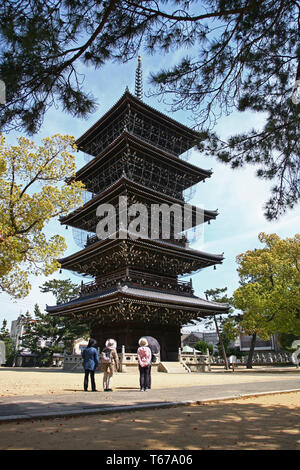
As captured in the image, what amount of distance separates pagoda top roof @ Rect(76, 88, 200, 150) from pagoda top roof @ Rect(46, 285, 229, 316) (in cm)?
1195

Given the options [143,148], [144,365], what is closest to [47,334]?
[143,148]

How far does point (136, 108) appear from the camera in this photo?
83.0 feet

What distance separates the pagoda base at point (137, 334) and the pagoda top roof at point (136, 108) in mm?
14155

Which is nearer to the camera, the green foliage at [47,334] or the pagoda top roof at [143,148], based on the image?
the pagoda top roof at [143,148]

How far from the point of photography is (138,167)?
24141mm

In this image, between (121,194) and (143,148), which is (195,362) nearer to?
(121,194)

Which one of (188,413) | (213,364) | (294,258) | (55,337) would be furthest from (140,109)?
(213,364)

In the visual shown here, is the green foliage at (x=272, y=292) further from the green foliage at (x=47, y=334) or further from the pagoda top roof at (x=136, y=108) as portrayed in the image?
the green foliage at (x=47, y=334)

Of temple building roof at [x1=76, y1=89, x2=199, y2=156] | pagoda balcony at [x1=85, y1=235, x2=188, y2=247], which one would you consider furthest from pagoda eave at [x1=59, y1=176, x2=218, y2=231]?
temple building roof at [x1=76, y1=89, x2=199, y2=156]

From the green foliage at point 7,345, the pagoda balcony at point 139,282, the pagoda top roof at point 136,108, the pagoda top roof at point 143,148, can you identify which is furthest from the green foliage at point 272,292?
the green foliage at point 7,345

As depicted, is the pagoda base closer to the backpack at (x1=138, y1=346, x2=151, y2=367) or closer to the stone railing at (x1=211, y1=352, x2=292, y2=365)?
the backpack at (x1=138, y1=346, x2=151, y2=367)

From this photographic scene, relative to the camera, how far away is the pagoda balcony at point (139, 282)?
21984 millimetres

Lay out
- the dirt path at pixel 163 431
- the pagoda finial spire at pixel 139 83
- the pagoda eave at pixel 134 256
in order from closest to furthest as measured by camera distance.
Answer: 1. the dirt path at pixel 163 431
2. the pagoda eave at pixel 134 256
3. the pagoda finial spire at pixel 139 83

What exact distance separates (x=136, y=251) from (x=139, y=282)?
2148 millimetres
